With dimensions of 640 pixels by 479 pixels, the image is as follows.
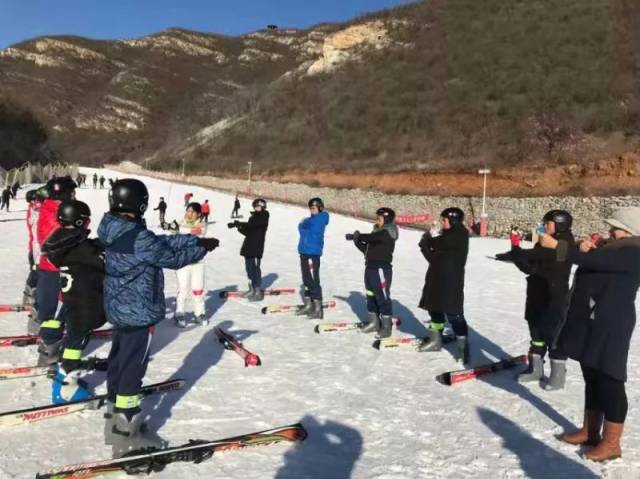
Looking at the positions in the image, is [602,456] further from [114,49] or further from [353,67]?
[114,49]

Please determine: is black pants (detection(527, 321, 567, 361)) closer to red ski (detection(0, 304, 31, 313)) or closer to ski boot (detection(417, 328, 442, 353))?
ski boot (detection(417, 328, 442, 353))

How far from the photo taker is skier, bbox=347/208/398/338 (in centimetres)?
766

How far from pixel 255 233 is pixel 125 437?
6.68 m

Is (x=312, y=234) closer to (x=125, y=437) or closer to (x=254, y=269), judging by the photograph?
(x=254, y=269)

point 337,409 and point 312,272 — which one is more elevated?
point 312,272

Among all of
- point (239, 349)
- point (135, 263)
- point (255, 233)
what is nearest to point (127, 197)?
point (135, 263)

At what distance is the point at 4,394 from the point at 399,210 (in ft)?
103

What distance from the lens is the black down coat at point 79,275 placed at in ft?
15.0

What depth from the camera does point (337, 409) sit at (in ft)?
17.3

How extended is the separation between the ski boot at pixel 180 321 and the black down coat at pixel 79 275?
11.4 feet

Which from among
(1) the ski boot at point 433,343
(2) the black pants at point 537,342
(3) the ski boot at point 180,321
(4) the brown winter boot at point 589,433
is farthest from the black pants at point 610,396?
(3) the ski boot at point 180,321

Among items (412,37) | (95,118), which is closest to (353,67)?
(412,37)

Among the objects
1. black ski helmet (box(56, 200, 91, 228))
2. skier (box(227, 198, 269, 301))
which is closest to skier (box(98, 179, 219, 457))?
black ski helmet (box(56, 200, 91, 228))

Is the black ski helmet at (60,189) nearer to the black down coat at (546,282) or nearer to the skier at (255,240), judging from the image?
the skier at (255,240)
